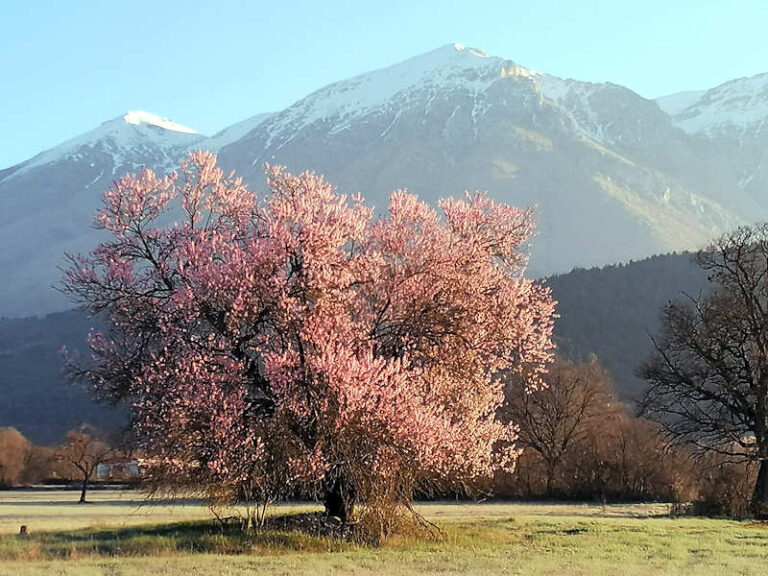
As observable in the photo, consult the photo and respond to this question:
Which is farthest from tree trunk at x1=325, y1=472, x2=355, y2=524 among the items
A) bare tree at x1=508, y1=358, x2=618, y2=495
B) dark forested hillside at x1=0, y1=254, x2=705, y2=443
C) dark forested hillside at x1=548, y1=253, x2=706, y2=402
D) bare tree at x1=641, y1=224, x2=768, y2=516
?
dark forested hillside at x1=548, y1=253, x2=706, y2=402

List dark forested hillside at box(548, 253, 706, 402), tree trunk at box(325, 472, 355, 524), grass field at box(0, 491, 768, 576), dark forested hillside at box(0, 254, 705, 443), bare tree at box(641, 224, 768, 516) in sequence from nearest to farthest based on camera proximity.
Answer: grass field at box(0, 491, 768, 576), tree trunk at box(325, 472, 355, 524), bare tree at box(641, 224, 768, 516), dark forested hillside at box(548, 253, 706, 402), dark forested hillside at box(0, 254, 705, 443)

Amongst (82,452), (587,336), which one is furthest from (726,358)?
(587,336)

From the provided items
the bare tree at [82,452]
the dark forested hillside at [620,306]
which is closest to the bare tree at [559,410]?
the dark forested hillside at [620,306]

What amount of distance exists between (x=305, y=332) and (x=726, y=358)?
78.4 ft

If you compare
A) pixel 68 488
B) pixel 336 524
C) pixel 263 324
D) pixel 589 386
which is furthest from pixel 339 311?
pixel 68 488

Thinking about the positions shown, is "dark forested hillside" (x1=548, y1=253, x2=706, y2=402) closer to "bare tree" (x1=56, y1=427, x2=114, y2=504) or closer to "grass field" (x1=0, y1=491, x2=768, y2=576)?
"bare tree" (x1=56, y1=427, x2=114, y2=504)

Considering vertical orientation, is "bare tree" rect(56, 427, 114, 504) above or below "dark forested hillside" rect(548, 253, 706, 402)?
below

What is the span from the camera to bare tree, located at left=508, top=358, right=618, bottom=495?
67938 millimetres

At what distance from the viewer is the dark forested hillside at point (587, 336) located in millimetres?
120875

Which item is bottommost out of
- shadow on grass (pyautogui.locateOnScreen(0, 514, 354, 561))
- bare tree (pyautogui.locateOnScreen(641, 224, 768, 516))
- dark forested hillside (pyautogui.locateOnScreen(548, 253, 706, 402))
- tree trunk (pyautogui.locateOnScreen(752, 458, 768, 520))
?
tree trunk (pyautogui.locateOnScreen(752, 458, 768, 520))

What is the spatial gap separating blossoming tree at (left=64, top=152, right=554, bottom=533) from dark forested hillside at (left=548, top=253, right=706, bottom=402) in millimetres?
90006

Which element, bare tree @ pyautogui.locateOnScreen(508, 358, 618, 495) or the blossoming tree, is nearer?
the blossoming tree

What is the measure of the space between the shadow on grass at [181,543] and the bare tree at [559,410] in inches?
1811

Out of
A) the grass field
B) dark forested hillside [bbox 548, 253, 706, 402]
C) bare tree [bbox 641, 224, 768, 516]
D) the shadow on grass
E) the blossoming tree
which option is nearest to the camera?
the grass field
